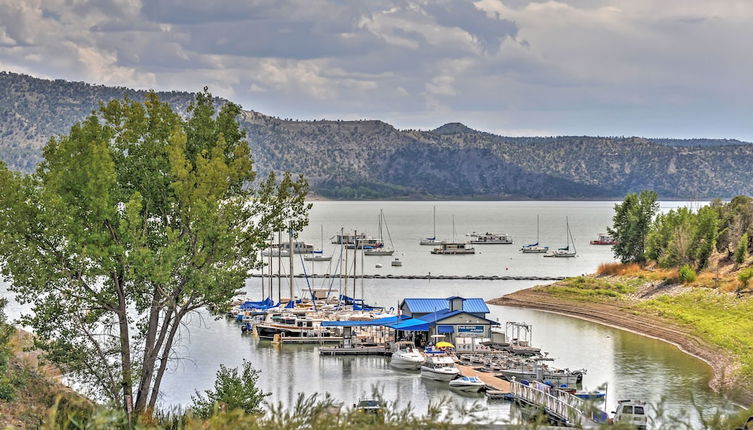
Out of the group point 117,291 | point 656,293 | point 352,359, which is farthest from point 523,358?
point 117,291

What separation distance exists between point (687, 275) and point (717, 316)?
12409mm

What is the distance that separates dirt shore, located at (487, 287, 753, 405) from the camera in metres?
44.1

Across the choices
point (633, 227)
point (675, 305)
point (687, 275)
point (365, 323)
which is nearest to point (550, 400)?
point (365, 323)

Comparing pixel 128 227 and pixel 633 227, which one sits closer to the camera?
pixel 128 227

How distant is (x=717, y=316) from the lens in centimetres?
5834

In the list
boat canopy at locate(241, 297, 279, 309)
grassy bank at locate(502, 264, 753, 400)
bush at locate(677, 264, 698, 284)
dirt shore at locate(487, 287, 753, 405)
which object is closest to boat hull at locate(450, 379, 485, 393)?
dirt shore at locate(487, 287, 753, 405)

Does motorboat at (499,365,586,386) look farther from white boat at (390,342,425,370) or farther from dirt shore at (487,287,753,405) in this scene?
dirt shore at (487,287,753,405)

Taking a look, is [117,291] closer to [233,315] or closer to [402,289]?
[233,315]

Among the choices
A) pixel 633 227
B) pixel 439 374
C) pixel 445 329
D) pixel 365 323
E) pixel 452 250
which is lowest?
pixel 452 250

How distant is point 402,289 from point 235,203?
68994 millimetres

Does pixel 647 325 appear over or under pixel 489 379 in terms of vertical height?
over

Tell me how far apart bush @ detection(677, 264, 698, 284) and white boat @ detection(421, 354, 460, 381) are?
27864mm

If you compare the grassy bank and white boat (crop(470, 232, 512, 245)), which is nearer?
the grassy bank

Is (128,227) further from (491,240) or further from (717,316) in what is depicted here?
(491,240)
